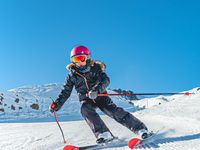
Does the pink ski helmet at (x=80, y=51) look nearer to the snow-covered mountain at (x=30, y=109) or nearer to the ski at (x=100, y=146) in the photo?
the ski at (x=100, y=146)

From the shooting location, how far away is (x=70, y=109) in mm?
48844

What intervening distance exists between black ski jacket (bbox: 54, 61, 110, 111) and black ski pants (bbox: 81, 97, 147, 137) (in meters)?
0.20

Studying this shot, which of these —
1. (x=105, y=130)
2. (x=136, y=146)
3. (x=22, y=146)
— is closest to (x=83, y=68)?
(x=105, y=130)

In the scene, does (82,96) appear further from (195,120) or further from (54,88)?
(54,88)

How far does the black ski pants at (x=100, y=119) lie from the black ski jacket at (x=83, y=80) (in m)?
0.20

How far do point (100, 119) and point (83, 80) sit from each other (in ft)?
3.13

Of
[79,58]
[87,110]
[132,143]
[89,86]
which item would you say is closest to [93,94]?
[87,110]

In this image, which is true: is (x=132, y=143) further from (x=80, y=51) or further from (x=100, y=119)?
(x=80, y=51)

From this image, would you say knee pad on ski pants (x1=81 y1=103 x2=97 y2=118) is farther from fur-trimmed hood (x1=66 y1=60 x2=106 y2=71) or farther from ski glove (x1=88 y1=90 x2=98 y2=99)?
fur-trimmed hood (x1=66 y1=60 x2=106 y2=71)

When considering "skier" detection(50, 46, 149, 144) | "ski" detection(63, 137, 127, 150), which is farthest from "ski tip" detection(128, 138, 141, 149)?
"skier" detection(50, 46, 149, 144)

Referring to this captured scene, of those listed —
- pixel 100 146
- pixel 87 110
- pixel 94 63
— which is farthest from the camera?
pixel 94 63

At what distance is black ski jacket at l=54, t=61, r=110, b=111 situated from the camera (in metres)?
5.53

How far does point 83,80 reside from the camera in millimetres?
5578

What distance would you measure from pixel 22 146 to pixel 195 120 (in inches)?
138
